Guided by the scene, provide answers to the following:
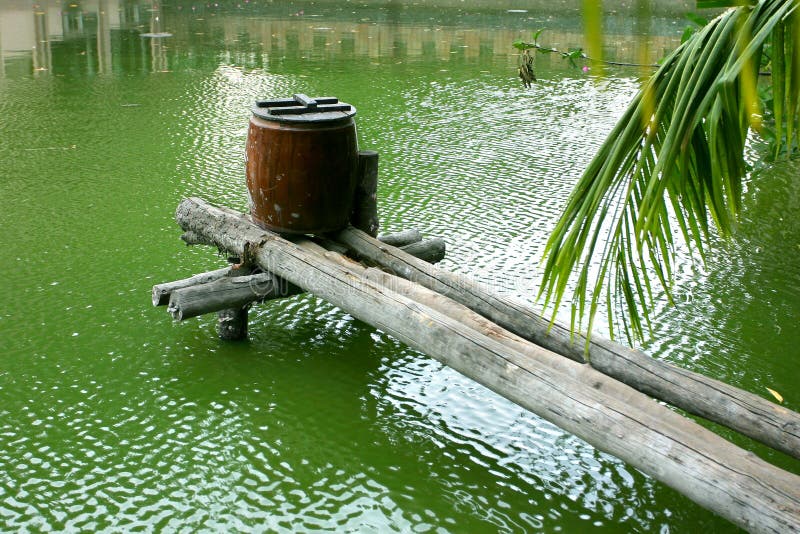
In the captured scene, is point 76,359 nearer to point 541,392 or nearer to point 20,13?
point 541,392

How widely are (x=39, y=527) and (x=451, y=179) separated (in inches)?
109

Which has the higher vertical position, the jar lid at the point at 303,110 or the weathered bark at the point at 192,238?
the jar lid at the point at 303,110

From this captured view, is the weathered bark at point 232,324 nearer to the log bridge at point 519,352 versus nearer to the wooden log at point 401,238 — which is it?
the log bridge at point 519,352

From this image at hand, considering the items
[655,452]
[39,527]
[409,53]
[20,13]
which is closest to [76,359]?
[39,527]

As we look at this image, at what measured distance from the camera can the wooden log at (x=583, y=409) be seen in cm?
142

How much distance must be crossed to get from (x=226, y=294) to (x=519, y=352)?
88cm

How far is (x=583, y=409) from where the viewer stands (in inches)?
65.8

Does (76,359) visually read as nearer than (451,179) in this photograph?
Yes

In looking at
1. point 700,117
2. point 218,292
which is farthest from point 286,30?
point 700,117

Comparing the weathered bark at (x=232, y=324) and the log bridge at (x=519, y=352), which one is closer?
the log bridge at (x=519, y=352)

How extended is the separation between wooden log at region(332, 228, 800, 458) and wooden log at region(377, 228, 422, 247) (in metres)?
0.24

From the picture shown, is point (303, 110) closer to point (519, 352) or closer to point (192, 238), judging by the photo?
point (192, 238)

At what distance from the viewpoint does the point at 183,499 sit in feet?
6.21

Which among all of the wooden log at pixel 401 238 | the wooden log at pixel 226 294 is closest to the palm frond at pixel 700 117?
the wooden log at pixel 226 294
